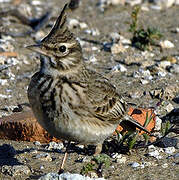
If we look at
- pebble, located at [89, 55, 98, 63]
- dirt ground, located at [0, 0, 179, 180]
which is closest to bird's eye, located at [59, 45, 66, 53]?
dirt ground, located at [0, 0, 179, 180]

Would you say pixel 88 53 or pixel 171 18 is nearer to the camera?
pixel 88 53

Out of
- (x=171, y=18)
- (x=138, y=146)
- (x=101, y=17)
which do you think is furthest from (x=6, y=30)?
(x=138, y=146)

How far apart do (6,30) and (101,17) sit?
97.0 inches

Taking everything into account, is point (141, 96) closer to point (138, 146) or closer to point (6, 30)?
point (138, 146)

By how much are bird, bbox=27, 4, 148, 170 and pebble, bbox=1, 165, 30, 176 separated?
2.03ft

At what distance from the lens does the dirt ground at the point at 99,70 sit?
6.66 m

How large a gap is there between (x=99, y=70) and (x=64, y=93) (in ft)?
12.4

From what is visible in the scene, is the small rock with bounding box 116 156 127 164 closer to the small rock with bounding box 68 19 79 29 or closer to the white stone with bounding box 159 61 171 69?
the white stone with bounding box 159 61 171 69

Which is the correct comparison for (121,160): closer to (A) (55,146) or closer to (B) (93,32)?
(A) (55,146)

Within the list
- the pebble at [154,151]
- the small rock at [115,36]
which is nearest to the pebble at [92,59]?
the small rock at [115,36]

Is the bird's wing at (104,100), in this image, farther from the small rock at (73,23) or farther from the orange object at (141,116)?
the small rock at (73,23)

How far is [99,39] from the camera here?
11344 millimetres

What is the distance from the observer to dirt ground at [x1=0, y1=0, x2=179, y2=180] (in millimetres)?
6664

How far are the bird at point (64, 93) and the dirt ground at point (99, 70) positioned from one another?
65 cm
